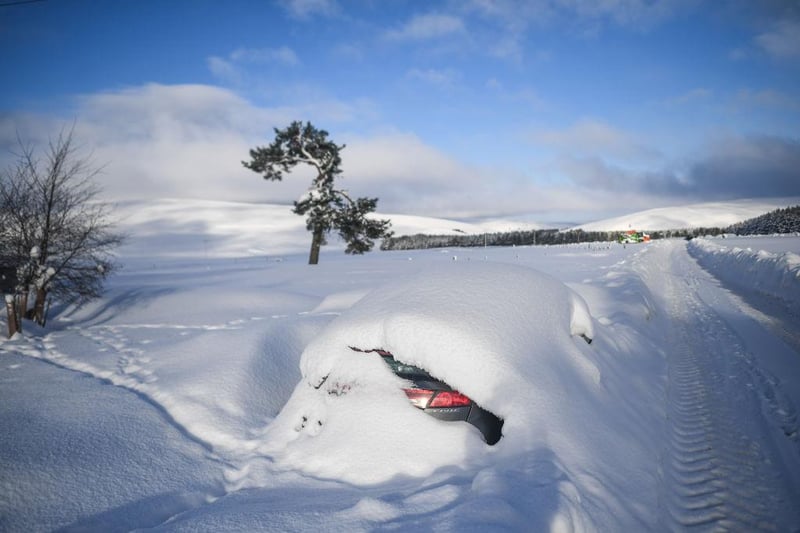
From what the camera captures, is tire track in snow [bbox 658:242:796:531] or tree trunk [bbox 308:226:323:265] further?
tree trunk [bbox 308:226:323:265]

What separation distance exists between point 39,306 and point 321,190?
42.2ft

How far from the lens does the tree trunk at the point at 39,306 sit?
7.12m

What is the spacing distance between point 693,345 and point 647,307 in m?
2.00

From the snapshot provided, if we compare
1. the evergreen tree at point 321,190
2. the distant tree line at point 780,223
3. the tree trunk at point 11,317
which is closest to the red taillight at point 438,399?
the tree trunk at point 11,317

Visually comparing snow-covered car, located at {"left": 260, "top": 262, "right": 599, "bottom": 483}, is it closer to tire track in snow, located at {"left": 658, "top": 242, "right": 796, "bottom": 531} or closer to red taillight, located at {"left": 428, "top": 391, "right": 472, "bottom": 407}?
red taillight, located at {"left": 428, "top": 391, "right": 472, "bottom": 407}

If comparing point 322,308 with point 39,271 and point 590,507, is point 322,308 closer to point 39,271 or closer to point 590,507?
point 39,271

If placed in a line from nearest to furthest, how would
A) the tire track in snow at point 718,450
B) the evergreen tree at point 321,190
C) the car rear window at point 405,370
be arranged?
the tire track in snow at point 718,450 < the car rear window at point 405,370 < the evergreen tree at point 321,190

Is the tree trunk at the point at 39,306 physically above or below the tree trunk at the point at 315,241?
below

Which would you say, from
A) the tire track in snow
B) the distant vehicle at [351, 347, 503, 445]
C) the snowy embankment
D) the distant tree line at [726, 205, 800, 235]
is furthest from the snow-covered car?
the distant tree line at [726, 205, 800, 235]

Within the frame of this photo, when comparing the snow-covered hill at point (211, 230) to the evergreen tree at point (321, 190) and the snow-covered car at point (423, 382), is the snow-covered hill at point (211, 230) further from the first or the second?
the snow-covered car at point (423, 382)

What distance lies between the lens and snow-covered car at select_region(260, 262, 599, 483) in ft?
8.54

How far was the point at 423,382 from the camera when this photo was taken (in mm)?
2762

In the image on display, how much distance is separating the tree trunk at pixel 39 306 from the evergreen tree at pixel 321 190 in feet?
39.2

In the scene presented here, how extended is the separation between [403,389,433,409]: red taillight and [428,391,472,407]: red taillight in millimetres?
55
